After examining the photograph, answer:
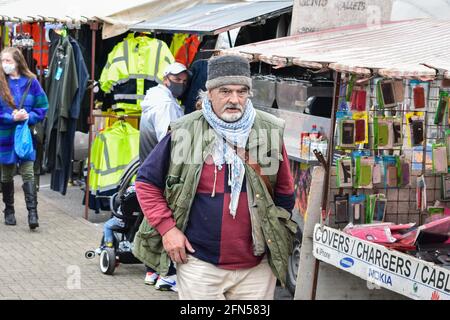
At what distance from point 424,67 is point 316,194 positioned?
1.36 metres

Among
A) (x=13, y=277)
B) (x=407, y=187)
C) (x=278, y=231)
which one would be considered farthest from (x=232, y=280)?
(x=13, y=277)

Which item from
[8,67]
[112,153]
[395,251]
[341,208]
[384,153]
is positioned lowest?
[112,153]

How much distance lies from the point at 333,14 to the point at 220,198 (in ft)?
13.1

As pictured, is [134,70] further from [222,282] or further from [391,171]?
[222,282]

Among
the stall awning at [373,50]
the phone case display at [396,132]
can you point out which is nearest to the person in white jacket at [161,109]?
the stall awning at [373,50]

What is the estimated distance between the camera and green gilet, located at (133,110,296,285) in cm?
563

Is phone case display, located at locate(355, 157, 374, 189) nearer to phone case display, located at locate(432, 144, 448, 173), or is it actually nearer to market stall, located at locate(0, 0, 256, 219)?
phone case display, located at locate(432, 144, 448, 173)

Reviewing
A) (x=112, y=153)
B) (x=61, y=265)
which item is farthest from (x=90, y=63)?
(x=61, y=265)

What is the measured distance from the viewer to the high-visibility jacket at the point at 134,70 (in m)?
11.9

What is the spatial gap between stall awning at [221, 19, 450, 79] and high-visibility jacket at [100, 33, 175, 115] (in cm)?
331

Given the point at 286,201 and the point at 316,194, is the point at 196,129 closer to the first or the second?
the point at 286,201

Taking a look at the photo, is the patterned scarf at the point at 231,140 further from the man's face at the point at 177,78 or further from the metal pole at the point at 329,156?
the man's face at the point at 177,78

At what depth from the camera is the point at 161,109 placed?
9.44m

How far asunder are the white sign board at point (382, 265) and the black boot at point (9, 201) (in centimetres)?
518
